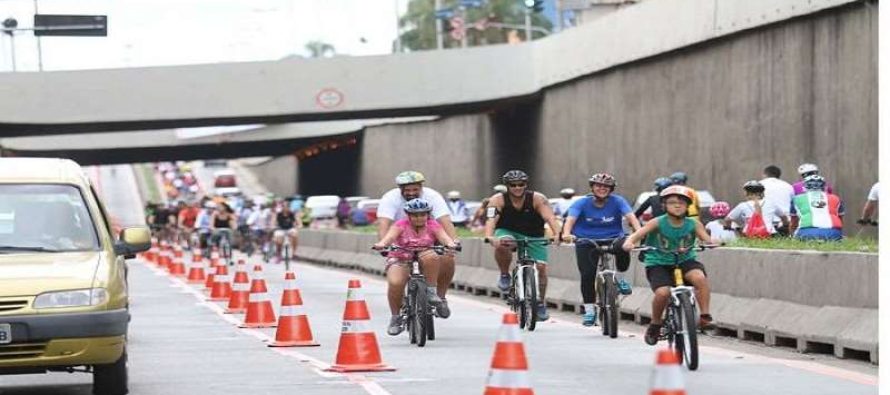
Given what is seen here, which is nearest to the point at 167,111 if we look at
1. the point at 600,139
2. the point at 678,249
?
the point at 600,139

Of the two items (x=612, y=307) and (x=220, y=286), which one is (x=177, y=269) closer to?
(x=220, y=286)

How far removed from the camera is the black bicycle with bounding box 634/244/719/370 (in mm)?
15469

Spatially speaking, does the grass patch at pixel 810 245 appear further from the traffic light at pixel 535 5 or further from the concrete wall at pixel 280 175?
the concrete wall at pixel 280 175

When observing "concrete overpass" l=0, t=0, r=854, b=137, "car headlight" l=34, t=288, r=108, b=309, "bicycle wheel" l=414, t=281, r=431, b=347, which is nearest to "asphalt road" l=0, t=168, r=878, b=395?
"bicycle wheel" l=414, t=281, r=431, b=347

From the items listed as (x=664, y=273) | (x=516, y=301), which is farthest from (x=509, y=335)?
(x=516, y=301)

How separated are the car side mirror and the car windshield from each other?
16 centimetres

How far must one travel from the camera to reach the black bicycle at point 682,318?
1547 cm

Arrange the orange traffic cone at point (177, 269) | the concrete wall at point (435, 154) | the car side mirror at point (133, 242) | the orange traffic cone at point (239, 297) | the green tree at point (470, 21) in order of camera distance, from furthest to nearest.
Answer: the green tree at point (470, 21)
the concrete wall at point (435, 154)
the orange traffic cone at point (177, 269)
the orange traffic cone at point (239, 297)
the car side mirror at point (133, 242)

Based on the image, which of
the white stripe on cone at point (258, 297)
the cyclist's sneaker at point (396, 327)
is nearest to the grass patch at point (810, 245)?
the cyclist's sneaker at point (396, 327)

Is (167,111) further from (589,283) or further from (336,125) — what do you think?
(589,283)

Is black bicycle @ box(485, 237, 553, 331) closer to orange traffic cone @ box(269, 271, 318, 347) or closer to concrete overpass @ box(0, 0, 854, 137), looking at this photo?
orange traffic cone @ box(269, 271, 318, 347)

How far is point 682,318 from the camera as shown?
15.6 m

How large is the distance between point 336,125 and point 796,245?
228 feet

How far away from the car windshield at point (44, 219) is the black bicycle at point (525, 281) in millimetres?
7075
